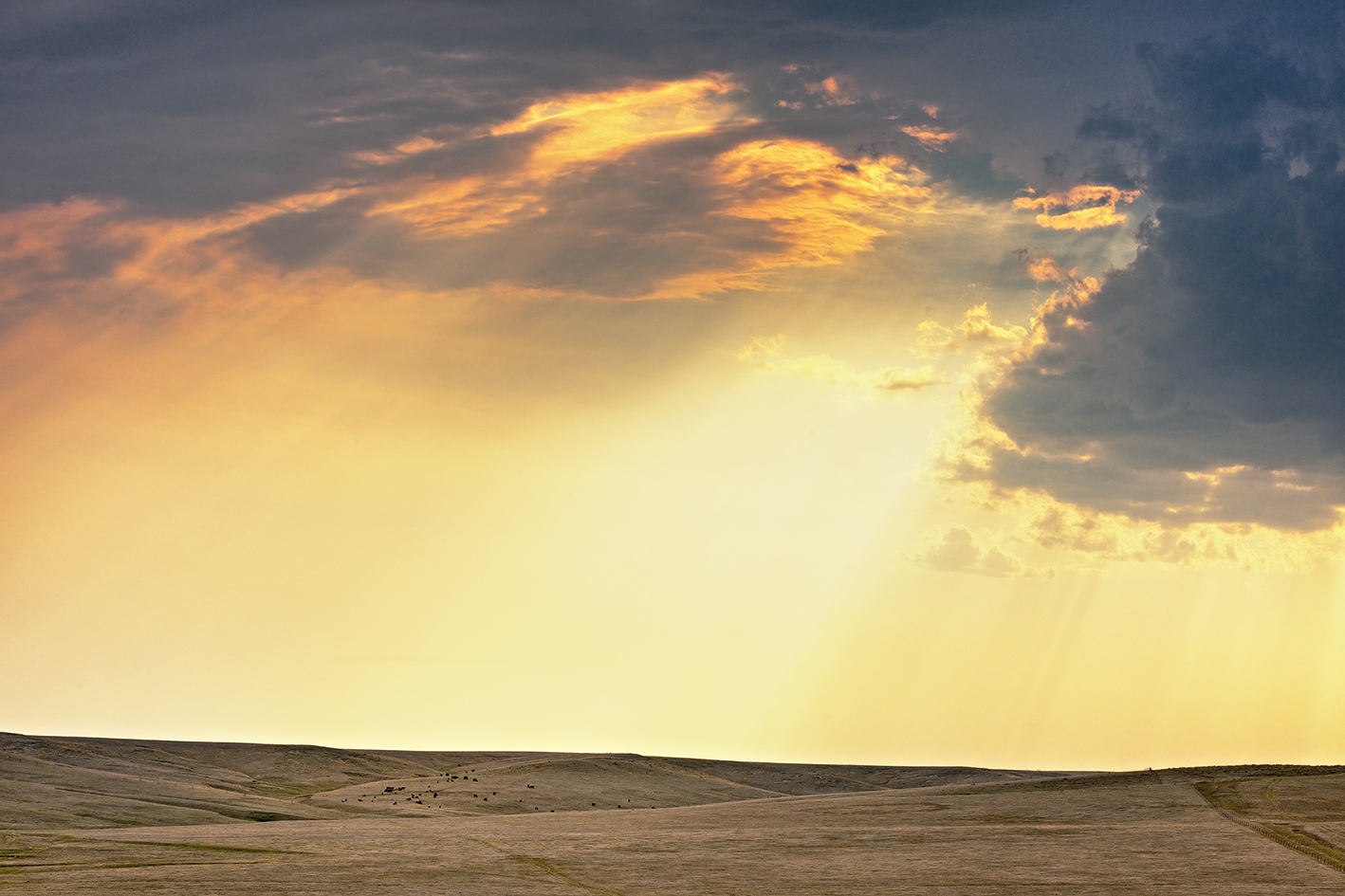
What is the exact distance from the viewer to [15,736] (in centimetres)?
13400

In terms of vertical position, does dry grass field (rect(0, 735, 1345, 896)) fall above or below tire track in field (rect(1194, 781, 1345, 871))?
below

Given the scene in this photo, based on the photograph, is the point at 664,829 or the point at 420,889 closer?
the point at 420,889

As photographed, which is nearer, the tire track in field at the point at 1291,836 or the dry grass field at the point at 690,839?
the dry grass field at the point at 690,839

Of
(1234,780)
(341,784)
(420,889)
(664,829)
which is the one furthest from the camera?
(341,784)

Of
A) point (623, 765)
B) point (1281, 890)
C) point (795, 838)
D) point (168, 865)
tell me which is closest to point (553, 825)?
point (795, 838)

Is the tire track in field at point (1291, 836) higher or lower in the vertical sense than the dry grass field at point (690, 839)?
higher

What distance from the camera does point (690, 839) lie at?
179 ft

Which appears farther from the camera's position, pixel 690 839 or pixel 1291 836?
pixel 690 839

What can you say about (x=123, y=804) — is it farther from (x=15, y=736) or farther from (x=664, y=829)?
(x=15, y=736)

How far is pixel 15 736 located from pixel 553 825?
9676 cm

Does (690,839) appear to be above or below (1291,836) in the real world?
below

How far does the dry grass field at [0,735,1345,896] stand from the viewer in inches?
1620

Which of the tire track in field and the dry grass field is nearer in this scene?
the dry grass field

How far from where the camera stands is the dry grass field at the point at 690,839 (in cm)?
4116
